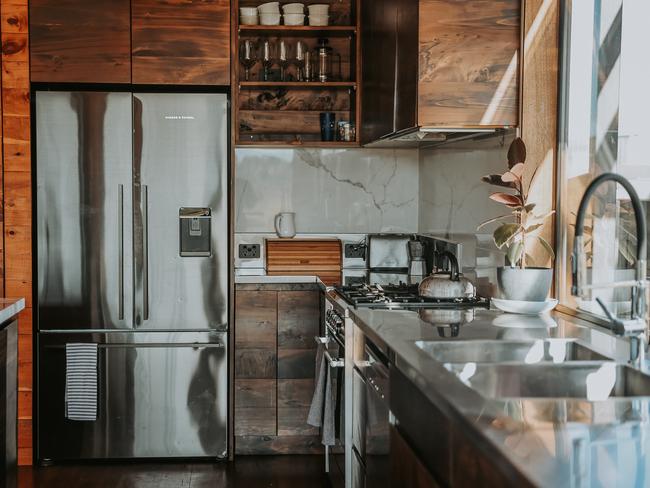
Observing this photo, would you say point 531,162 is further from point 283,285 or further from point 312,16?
point 312,16

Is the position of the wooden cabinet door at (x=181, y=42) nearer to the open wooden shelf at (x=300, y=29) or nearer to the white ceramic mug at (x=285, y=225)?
the open wooden shelf at (x=300, y=29)

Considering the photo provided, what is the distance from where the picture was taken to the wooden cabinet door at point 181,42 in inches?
167

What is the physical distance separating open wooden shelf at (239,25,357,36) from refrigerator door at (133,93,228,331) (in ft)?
1.69

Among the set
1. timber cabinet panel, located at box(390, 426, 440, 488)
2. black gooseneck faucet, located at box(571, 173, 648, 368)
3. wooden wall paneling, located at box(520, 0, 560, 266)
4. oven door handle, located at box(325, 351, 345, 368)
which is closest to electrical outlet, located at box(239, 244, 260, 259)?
oven door handle, located at box(325, 351, 345, 368)

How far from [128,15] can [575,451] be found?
350 cm

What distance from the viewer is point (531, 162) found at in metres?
3.16

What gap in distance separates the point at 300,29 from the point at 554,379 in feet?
9.56

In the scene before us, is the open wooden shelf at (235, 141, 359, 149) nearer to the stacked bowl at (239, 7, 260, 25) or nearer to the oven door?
the stacked bowl at (239, 7, 260, 25)

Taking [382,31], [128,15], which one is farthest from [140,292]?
[382,31]

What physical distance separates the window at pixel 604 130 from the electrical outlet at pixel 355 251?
1866mm

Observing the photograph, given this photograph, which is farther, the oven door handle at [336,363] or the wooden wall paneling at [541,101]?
the oven door handle at [336,363]

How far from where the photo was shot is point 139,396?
4273 mm

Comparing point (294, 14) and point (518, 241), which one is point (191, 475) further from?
point (294, 14)

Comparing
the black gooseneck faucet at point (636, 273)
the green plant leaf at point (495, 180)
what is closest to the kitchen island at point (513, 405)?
the black gooseneck faucet at point (636, 273)
